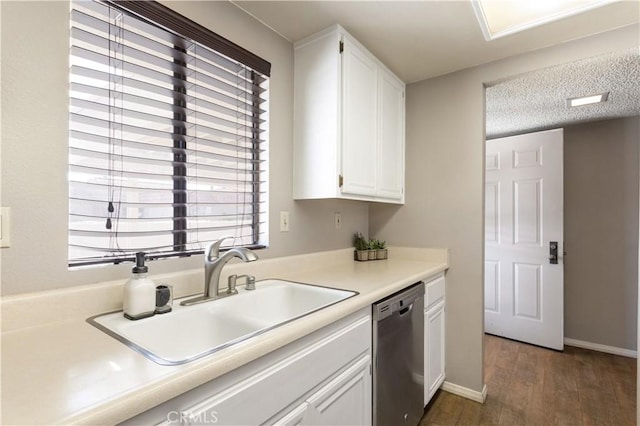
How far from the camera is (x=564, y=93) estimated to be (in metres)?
2.38

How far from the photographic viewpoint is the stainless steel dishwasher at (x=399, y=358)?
1.41m

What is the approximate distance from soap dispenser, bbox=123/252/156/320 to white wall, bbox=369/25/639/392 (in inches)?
73.2

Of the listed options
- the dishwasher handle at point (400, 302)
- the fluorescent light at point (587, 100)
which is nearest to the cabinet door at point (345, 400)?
the dishwasher handle at point (400, 302)

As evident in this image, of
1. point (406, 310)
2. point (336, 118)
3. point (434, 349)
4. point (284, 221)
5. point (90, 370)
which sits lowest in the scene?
point (434, 349)

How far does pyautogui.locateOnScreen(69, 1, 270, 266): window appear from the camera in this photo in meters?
1.12

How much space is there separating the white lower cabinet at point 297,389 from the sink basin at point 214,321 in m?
0.09

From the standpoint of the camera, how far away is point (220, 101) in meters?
1.55

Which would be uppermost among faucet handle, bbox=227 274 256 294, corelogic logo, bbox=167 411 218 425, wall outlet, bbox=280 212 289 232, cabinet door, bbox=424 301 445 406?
wall outlet, bbox=280 212 289 232

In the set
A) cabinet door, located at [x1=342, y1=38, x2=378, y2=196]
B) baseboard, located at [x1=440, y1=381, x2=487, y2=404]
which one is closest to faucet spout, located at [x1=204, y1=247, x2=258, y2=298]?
cabinet door, located at [x1=342, y1=38, x2=378, y2=196]

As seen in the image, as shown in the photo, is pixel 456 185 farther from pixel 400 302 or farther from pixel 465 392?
pixel 465 392

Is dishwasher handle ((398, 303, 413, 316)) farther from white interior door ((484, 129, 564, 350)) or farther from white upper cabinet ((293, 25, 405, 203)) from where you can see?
white interior door ((484, 129, 564, 350))

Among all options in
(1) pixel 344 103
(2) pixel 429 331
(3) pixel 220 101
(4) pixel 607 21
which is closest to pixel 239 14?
(3) pixel 220 101

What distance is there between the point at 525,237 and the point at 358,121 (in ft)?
7.42

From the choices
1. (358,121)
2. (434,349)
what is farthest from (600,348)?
(358,121)
